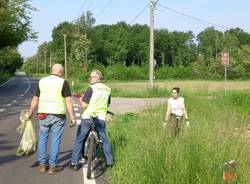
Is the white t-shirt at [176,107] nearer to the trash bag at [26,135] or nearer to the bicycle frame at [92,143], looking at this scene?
the bicycle frame at [92,143]

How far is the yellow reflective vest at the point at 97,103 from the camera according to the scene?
8070 mm

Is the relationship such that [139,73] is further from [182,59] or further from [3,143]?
[3,143]

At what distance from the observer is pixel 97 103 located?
808 cm

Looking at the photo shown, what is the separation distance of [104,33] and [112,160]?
438ft

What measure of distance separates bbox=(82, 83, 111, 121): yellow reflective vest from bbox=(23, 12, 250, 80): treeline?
8623 cm

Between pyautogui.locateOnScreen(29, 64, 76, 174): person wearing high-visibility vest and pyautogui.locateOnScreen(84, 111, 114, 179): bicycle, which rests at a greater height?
pyautogui.locateOnScreen(29, 64, 76, 174): person wearing high-visibility vest

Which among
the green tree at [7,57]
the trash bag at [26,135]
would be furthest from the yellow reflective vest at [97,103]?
the green tree at [7,57]

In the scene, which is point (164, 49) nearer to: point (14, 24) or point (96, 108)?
point (14, 24)

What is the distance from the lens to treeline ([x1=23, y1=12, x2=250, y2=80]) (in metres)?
103

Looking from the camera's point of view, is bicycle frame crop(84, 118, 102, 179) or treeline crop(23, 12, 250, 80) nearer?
bicycle frame crop(84, 118, 102, 179)

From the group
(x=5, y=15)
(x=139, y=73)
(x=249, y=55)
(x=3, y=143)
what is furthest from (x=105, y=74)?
(x=3, y=143)

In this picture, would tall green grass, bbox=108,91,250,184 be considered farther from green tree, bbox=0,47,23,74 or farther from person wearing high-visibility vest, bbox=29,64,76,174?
green tree, bbox=0,47,23,74

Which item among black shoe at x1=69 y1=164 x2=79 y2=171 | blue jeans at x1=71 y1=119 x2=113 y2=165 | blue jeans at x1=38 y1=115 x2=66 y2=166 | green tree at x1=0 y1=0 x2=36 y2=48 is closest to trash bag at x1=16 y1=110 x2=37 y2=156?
blue jeans at x1=38 y1=115 x2=66 y2=166

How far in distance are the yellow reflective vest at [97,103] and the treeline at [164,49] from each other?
86227 mm
